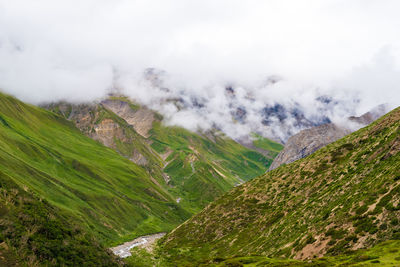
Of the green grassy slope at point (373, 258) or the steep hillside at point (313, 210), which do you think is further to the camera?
the steep hillside at point (313, 210)

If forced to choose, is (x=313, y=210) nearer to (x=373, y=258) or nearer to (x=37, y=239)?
(x=373, y=258)

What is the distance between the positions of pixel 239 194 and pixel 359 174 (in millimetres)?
63095

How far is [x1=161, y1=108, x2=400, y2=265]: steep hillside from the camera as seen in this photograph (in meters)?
55.3

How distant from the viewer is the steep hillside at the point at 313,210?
5528 cm

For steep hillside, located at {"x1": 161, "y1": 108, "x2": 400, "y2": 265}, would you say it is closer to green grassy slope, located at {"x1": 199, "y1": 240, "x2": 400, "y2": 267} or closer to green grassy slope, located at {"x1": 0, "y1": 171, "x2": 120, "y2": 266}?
green grassy slope, located at {"x1": 199, "y1": 240, "x2": 400, "y2": 267}

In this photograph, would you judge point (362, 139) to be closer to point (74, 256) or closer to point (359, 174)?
point (359, 174)

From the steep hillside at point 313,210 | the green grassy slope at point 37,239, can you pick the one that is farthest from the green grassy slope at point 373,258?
the green grassy slope at point 37,239

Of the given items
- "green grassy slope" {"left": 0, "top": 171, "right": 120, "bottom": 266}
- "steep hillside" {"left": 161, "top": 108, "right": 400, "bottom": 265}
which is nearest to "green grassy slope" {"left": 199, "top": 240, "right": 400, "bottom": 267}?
"steep hillside" {"left": 161, "top": 108, "right": 400, "bottom": 265}

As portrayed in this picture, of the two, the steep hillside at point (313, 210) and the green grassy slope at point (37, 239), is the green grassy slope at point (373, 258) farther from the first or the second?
the green grassy slope at point (37, 239)

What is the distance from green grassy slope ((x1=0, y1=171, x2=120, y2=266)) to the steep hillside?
3972 cm

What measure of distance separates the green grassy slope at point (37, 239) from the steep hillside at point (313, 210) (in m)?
39.7

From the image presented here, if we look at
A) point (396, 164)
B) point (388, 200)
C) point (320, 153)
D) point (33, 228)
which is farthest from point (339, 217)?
point (320, 153)

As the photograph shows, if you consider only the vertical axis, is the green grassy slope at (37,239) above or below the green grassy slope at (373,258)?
above

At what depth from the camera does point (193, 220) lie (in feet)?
477
